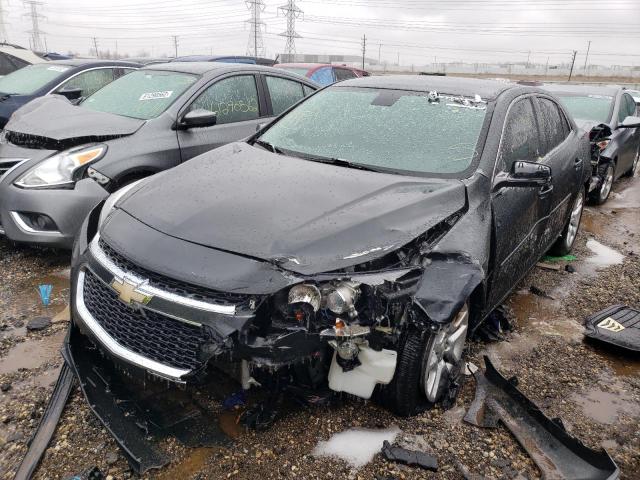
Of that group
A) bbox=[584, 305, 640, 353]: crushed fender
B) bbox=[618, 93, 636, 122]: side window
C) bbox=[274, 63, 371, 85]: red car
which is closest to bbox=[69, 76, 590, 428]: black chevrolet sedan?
bbox=[584, 305, 640, 353]: crushed fender

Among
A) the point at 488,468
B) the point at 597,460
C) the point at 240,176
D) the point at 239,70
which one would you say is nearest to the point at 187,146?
the point at 239,70

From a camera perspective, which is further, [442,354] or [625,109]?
[625,109]

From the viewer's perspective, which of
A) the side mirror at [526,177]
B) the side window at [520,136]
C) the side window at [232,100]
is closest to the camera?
the side mirror at [526,177]

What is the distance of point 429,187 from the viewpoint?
8.94 feet

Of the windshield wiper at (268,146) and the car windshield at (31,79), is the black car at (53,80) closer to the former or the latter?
the car windshield at (31,79)

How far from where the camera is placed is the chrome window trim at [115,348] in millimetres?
2078

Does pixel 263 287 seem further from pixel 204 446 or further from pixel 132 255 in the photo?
pixel 204 446

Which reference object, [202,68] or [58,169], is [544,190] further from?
[58,169]

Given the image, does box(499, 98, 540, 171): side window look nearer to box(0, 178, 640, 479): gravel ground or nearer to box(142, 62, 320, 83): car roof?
box(0, 178, 640, 479): gravel ground

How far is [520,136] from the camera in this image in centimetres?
347

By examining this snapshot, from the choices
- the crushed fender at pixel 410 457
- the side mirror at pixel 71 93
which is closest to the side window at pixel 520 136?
the crushed fender at pixel 410 457

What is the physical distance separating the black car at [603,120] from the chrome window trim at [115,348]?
637cm

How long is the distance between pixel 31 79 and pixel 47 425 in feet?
20.4

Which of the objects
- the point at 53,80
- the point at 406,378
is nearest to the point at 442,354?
the point at 406,378
